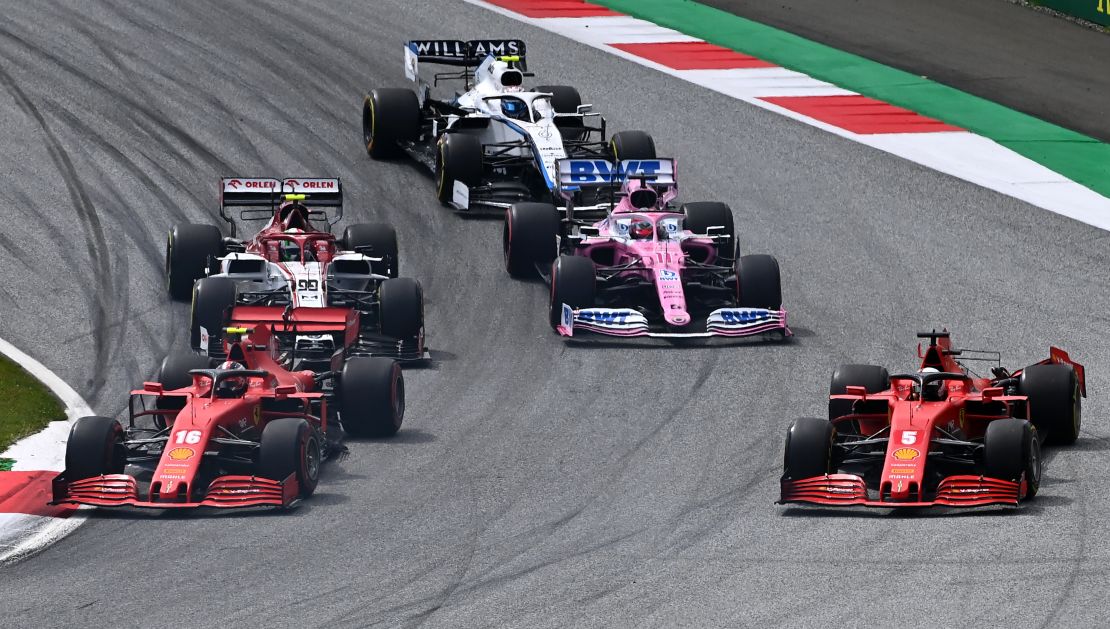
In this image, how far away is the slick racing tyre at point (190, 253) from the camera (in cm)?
2472

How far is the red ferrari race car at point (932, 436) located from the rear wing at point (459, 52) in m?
13.7

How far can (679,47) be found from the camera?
121 ft

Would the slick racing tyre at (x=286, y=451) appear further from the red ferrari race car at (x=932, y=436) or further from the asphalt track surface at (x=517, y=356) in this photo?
the red ferrari race car at (x=932, y=436)

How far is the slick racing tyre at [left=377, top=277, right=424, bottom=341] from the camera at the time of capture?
23.1 meters

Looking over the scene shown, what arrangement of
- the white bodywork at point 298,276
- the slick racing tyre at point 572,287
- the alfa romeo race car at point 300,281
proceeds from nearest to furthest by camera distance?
the alfa romeo race car at point 300,281 < the white bodywork at point 298,276 < the slick racing tyre at point 572,287

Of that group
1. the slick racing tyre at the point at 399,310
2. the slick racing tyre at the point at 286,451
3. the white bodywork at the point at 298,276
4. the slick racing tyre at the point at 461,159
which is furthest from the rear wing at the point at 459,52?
the slick racing tyre at the point at 286,451

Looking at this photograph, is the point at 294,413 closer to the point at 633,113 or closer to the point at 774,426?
the point at 774,426

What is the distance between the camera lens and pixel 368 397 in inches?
777

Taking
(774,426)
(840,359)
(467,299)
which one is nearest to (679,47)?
(467,299)

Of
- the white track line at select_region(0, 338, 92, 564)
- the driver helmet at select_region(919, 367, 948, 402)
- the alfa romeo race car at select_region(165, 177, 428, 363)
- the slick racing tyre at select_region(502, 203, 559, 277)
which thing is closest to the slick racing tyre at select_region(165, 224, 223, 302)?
the alfa romeo race car at select_region(165, 177, 428, 363)

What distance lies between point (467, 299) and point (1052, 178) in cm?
1075

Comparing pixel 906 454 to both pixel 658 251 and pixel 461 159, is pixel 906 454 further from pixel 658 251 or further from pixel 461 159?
pixel 461 159

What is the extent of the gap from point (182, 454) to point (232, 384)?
4.49 feet

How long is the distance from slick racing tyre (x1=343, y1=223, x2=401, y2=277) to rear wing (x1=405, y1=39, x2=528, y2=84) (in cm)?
668
